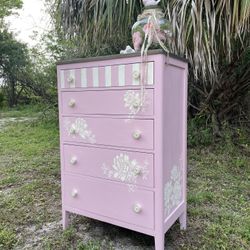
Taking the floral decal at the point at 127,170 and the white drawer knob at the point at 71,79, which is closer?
the floral decal at the point at 127,170

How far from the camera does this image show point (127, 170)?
1.39 m

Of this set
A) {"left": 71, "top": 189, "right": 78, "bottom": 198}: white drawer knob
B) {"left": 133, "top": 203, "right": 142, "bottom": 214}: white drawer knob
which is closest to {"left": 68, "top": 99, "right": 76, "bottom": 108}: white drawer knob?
{"left": 71, "top": 189, "right": 78, "bottom": 198}: white drawer knob

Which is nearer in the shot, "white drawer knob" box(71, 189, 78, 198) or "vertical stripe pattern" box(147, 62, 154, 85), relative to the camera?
"vertical stripe pattern" box(147, 62, 154, 85)

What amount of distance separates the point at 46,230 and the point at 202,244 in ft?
3.27

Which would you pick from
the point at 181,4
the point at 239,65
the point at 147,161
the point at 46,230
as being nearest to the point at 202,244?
the point at 147,161

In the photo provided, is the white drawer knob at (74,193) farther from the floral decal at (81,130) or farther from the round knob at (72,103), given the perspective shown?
the round knob at (72,103)

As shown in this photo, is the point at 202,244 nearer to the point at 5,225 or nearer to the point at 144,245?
the point at 144,245

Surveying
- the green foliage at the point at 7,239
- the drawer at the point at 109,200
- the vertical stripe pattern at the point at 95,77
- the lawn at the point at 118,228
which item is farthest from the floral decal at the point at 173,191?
the green foliage at the point at 7,239

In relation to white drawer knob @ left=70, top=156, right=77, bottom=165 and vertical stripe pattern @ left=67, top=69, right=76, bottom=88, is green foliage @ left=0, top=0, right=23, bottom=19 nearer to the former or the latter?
vertical stripe pattern @ left=67, top=69, right=76, bottom=88

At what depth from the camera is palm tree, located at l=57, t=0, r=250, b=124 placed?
1.76 metres

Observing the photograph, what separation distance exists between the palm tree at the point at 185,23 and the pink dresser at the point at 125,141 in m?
0.42

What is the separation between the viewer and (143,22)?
54.5 inches

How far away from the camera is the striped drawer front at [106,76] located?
127 centimetres

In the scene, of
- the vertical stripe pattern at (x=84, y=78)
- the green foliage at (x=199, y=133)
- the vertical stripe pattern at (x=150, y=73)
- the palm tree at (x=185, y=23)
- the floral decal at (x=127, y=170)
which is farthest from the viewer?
the green foliage at (x=199, y=133)
